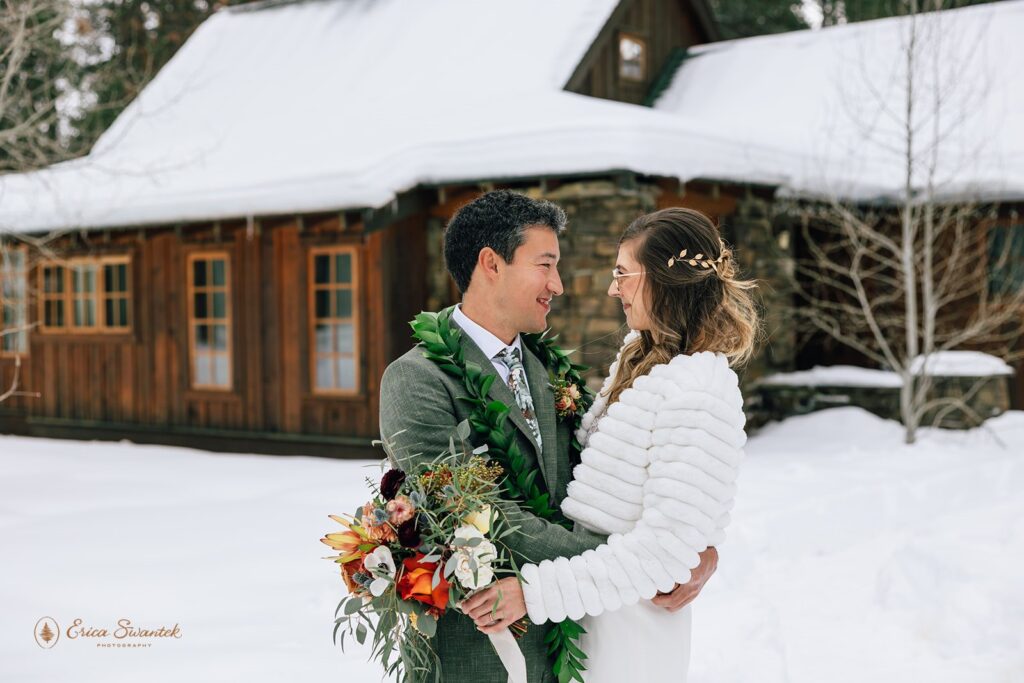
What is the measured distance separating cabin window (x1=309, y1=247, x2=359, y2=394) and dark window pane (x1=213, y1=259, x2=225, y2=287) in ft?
4.50

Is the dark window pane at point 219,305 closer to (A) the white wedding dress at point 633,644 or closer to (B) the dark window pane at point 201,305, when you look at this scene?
(B) the dark window pane at point 201,305

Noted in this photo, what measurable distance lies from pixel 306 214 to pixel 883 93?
24.0 ft

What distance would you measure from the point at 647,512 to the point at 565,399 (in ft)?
1.78

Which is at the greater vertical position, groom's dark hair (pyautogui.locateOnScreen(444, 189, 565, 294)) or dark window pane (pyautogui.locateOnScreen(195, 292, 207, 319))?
groom's dark hair (pyautogui.locateOnScreen(444, 189, 565, 294))

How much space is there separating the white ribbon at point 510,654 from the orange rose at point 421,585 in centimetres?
17

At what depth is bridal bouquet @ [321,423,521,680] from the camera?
2.21m

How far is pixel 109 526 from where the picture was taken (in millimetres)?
7297

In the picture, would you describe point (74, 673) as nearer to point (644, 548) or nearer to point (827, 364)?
point (644, 548)

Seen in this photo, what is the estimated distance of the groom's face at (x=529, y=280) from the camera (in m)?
2.59

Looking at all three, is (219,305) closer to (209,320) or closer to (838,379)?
(209,320)

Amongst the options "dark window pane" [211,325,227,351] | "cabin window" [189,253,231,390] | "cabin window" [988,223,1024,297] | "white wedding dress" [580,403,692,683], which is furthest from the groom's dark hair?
"cabin window" [988,223,1024,297]

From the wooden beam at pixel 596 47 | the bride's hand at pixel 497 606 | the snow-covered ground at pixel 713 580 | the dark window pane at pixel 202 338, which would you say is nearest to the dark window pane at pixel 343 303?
the snow-covered ground at pixel 713 580

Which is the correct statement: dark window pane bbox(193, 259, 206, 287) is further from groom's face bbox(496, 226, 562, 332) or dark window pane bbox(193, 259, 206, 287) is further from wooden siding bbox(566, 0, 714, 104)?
groom's face bbox(496, 226, 562, 332)

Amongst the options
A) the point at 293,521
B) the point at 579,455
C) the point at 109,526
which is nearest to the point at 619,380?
the point at 579,455
